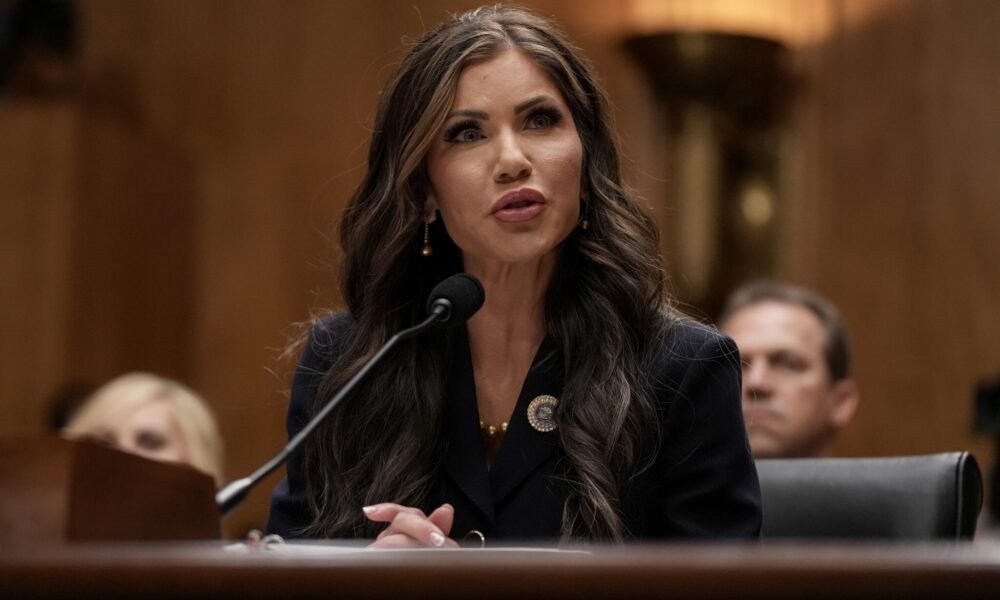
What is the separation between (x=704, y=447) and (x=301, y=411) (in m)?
0.63

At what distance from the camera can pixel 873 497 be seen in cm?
235

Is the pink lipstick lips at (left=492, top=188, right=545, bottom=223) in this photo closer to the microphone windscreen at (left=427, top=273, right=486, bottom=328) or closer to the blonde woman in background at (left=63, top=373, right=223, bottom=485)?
the microphone windscreen at (left=427, top=273, right=486, bottom=328)

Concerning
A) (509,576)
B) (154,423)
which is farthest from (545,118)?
(154,423)

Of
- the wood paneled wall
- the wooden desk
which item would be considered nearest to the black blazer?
the wooden desk

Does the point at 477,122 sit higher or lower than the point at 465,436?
higher

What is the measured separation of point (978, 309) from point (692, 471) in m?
3.24

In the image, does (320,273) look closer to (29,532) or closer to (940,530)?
(940,530)

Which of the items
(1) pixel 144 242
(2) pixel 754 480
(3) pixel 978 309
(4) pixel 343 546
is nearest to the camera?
(4) pixel 343 546

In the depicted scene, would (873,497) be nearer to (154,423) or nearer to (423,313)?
(423,313)

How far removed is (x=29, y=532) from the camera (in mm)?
1331

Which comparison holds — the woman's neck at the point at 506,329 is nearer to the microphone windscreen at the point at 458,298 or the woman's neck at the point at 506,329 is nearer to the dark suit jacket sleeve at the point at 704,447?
the dark suit jacket sleeve at the point at 704,447

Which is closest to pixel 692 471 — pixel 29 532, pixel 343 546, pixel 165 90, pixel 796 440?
pixel 343 546

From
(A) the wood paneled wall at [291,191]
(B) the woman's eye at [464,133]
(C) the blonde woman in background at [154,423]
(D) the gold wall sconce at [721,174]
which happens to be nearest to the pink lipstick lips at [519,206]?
(B) the woman's eye at [464,133]

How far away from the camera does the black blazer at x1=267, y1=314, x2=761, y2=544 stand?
2129mm
